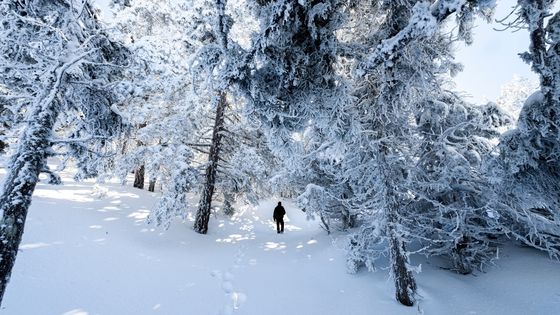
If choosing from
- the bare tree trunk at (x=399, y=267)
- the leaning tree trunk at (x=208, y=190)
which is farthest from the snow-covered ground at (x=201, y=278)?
the leaning tree trunk at (x=208, y=190)

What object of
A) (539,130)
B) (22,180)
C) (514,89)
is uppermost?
(514,89)

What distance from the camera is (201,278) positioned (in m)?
7.73

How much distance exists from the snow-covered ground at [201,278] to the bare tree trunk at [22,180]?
114cm

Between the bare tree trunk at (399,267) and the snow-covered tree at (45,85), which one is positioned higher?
the snow-covered tree at (45,85)

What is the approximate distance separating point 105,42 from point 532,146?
8210 millimetres

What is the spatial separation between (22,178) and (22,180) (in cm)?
3

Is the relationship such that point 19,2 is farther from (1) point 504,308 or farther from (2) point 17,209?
(1) point 504,308

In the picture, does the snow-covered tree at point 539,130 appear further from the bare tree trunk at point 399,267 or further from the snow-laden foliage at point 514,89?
the snow-laden foliage at point 514,89

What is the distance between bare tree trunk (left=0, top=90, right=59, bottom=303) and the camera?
14.7 feet

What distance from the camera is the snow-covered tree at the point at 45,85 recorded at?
15.4ft

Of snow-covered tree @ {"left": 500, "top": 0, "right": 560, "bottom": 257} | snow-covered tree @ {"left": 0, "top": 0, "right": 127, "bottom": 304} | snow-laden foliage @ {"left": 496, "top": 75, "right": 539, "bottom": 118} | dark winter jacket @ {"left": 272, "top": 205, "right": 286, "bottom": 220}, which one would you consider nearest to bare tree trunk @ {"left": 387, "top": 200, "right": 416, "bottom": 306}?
snow-covered tree @ {"left": 500, "top": 0, "right": 560, "bottom": 257}

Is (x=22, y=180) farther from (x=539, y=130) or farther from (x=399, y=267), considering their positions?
(x=539, y=130)

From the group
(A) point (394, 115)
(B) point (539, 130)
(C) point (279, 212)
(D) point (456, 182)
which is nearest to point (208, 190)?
(C) point (279, 212)

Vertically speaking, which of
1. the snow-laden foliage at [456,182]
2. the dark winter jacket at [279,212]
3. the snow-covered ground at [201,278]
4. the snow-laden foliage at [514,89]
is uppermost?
the snow-laden foliage at [514,89]
